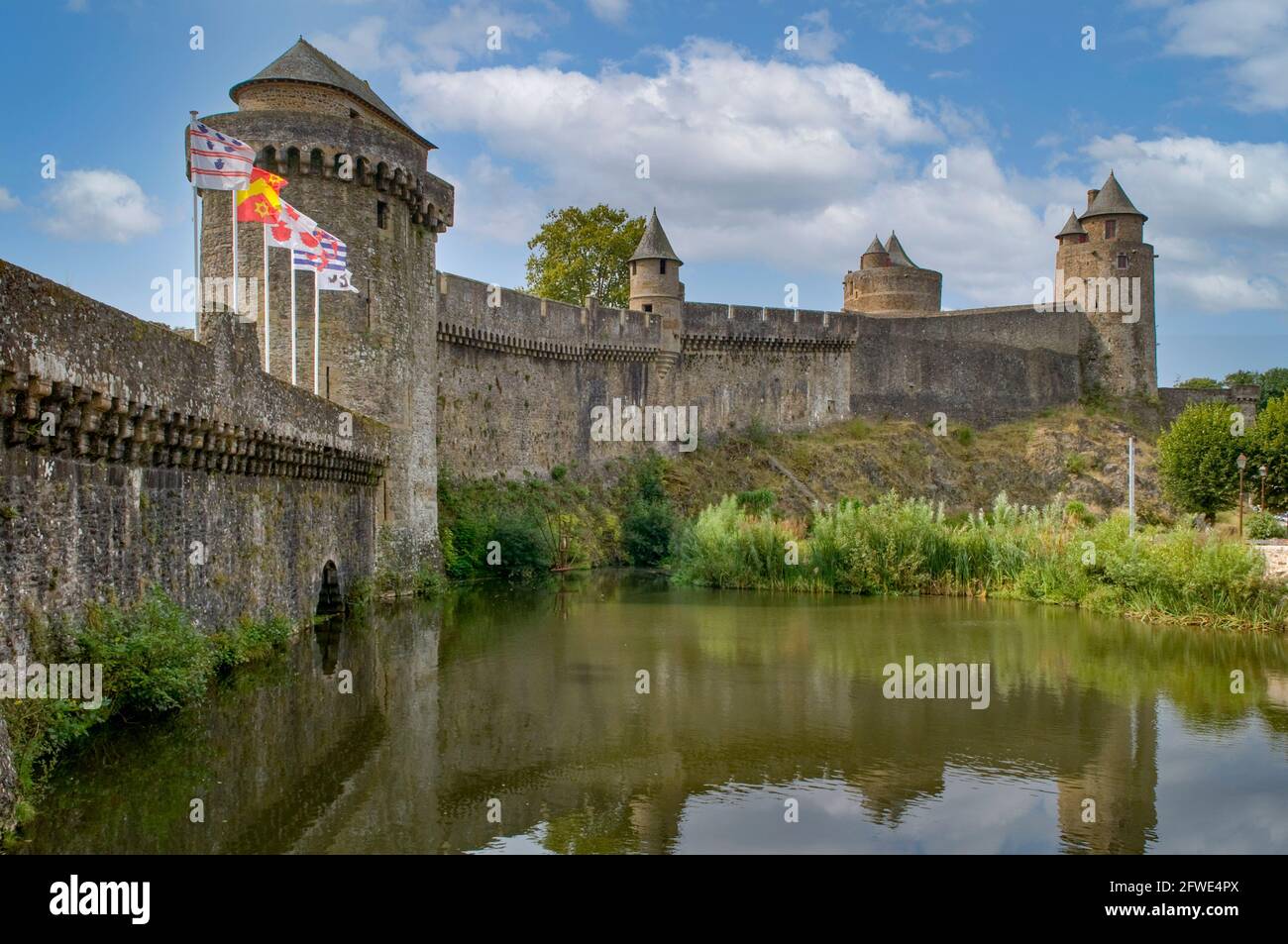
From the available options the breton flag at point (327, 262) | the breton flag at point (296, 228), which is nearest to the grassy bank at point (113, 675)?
the breton flag at point (327, 262)

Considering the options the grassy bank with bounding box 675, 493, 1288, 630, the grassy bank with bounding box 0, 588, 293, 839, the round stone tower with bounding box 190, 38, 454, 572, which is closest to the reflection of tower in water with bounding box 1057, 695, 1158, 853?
the grassy bank with bounding box 0, 588, 293, 839

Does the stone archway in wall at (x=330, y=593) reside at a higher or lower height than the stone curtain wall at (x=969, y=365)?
lower

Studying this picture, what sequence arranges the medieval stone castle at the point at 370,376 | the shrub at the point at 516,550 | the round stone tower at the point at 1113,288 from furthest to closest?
the round stone tower at the point at 1113,288 → the shrub at the point at 516,550 → the medieval stone castle at the point at 370,376

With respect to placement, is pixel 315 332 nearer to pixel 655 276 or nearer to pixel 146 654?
pixel 146 654

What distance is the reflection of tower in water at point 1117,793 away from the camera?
898 cm

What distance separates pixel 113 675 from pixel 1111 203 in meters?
49.0

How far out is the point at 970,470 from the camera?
47469 mm

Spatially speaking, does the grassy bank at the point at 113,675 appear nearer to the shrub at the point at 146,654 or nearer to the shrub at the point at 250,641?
the shrub at the point at 146,654

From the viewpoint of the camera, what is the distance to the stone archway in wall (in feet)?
68.6

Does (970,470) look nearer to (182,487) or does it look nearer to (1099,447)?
(1099,447)

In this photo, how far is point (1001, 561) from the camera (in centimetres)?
2669

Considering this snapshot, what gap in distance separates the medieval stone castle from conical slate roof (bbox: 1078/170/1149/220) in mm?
113

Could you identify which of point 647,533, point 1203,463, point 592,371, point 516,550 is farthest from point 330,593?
point 1203,463

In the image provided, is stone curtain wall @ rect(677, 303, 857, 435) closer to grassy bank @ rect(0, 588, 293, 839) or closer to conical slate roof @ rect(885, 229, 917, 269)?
conical slate roof @ rect(885, 229, 917, 269)
